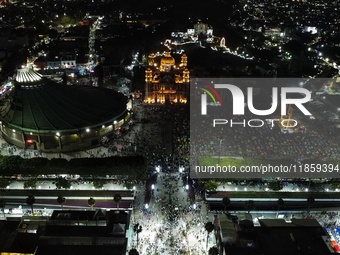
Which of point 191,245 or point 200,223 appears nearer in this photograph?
point 191,245

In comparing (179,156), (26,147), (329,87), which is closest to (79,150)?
(26,147)

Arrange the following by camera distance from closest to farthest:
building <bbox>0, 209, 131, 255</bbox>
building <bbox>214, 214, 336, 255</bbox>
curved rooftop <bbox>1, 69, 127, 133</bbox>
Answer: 1. building <bbox>0, 209, 131, 255</bbox>
2. building <bbox>214, 214, 336, 255</bbox>
3. curved rooftop <bbox>1, 69, 127, 133</bbox>

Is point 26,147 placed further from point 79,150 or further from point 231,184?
point 231,184

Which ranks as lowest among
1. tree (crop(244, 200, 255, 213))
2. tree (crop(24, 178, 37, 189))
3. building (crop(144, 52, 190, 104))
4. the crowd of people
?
tree (crop(244, 200, 255, 213))

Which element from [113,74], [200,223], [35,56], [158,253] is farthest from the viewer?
[35,56]

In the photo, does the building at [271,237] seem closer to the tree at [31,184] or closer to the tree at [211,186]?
the tree at [211,186]

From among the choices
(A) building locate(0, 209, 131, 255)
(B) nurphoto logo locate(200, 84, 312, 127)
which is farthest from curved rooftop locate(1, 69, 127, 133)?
(A) building locate(0, 209, 131, 255)

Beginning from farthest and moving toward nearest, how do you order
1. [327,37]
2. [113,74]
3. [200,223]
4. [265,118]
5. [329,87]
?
[327,37] → [113,74] → [329,87] → [265,118] → [200,223]

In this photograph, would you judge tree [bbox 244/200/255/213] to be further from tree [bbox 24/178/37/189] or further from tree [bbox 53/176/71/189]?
tree [bbox 24/178/37/189]
